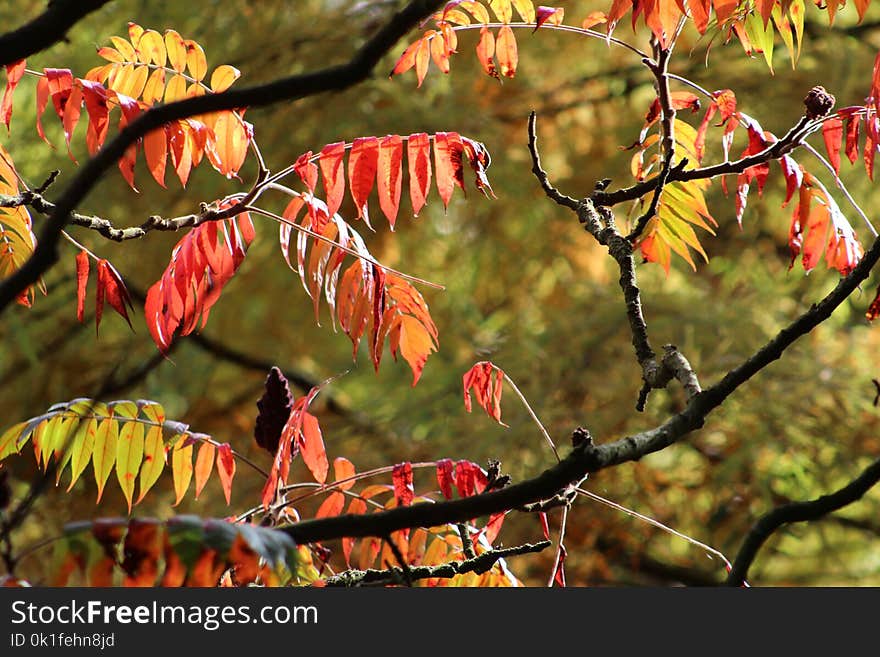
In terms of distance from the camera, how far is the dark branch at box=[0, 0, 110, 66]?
0.70m

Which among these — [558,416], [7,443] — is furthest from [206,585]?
[558,416]

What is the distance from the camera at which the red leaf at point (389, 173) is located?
140cm

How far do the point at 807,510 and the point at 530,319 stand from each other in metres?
3.98

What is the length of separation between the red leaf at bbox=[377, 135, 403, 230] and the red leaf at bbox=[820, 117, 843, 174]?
668 millimetres

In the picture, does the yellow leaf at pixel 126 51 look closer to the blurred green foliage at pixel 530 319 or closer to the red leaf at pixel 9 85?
the red leaf at pixel 9 85

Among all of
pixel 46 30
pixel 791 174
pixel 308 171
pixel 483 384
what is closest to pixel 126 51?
pixel 308 171

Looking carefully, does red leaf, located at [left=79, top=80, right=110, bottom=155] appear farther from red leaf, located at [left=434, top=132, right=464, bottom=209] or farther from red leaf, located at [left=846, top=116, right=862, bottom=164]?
red leaf, located at [left=846, top=116, right=862, bottom=164]

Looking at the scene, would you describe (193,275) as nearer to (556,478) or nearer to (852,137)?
(556,478)

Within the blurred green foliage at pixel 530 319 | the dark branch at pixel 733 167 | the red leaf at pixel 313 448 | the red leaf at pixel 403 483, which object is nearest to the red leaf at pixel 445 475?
the red leaf at pixel 403 483

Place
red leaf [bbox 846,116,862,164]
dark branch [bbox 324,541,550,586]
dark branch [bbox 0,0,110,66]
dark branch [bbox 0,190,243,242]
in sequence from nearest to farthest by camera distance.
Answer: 1. dark branch [bbox 0,0,110,66]
2. dark branch [bbox 324,541,550,586]
3. dark branch [bbox 0,190,243,242]
4. red leaf [bbox 846,116,862,164]

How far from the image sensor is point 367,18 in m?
4.59

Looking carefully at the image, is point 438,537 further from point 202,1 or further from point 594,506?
point 202,1

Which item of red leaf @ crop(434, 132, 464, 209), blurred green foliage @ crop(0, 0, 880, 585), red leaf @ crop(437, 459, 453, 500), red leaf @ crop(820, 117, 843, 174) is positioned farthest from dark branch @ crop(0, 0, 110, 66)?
blurred green foliage @ crop(0, 0, 880, 585)

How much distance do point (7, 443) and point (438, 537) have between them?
656 mm
